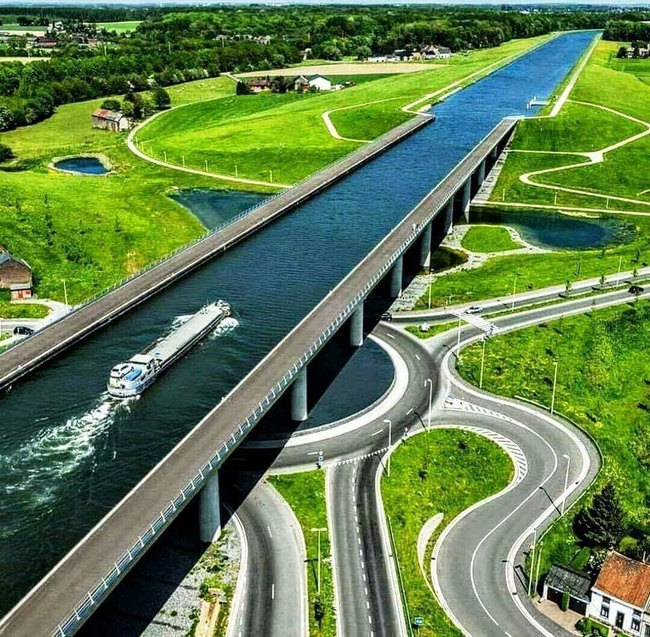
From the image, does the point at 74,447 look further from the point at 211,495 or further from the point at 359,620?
the point at 359,620

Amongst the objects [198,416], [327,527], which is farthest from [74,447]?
[327,527]

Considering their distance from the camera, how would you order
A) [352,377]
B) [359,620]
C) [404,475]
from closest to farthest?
[359,620] < [404,475] < [352,377]

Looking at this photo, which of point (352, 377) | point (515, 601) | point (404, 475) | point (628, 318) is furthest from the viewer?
point (628, 318)

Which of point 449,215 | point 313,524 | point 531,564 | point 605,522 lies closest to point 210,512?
point 313,524

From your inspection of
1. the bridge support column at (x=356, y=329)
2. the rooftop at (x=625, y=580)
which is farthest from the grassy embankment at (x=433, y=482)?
the bridge support column at (x=356, y=329)

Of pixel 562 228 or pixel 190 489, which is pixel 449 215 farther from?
pixel 190 489

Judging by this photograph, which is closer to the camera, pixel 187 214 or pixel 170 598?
pixel 170 598

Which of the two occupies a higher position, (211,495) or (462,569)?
(211,495)

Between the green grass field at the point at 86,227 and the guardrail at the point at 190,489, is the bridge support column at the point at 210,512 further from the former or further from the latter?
the green grass field at the point at 86,227
